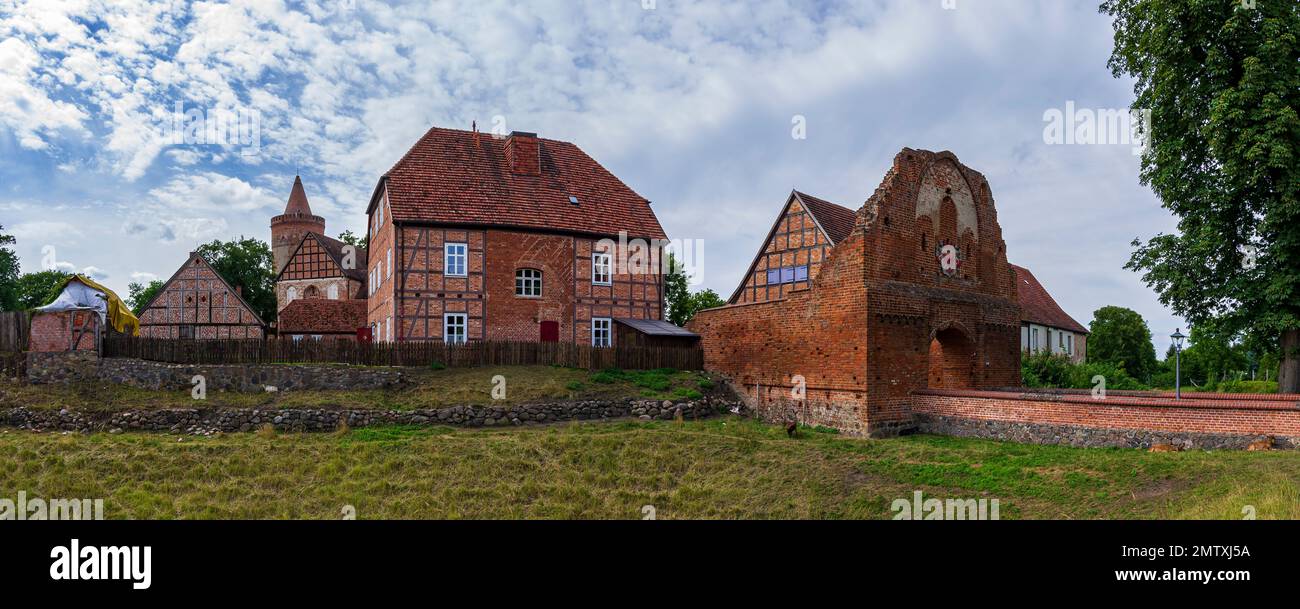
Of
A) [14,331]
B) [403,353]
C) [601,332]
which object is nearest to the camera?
[14,331]

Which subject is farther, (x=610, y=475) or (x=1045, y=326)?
(x=1045, y=326)

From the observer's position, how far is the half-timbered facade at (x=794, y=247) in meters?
24.9

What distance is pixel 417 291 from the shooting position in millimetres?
23422

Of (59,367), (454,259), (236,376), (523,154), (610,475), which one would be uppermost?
(523,154)

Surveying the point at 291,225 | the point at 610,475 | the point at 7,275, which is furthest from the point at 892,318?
the point at 291,225

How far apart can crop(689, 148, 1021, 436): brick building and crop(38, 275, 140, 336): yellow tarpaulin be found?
1717 centimetres

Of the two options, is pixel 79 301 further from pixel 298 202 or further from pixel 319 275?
pixel 298 202

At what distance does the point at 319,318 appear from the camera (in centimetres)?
3581

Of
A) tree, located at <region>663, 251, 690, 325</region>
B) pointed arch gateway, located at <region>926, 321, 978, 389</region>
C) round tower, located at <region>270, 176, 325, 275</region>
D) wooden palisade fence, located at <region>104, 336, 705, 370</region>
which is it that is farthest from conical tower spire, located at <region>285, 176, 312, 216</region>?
pointed arch gateway, located at <region>926, 321, 978, 389</region>

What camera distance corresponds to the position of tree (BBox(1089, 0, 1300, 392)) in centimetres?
1498

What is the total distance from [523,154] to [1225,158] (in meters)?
20.3

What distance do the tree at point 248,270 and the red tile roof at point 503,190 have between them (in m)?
30.7
